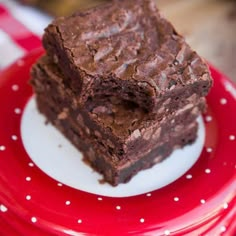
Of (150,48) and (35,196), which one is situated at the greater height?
(150,48)

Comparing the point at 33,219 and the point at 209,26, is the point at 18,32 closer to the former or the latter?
the point at 209,26

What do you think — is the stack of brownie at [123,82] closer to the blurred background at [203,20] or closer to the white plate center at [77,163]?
the white plate center at [77,163]

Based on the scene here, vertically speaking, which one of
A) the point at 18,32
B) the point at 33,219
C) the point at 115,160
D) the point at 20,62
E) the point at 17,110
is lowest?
the point at 33,219

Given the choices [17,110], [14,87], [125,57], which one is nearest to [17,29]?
[14,87]

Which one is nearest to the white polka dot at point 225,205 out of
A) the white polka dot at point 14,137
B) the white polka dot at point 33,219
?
the white polka dot at point 33,219

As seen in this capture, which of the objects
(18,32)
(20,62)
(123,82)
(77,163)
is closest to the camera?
(123,82)

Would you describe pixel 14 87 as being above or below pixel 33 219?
above

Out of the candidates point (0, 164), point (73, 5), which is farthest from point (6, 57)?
point (0, 164)

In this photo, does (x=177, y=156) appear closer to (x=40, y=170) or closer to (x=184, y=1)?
(x=40, y=170)

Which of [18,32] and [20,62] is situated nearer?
[20,62]
